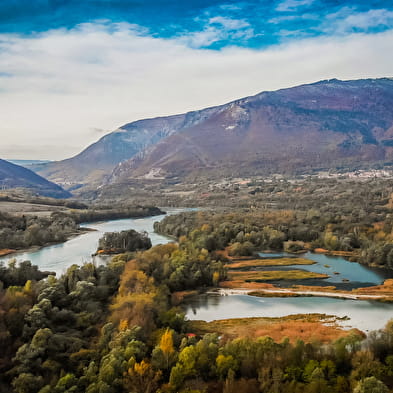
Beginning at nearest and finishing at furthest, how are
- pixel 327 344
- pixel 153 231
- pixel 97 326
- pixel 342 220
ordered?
pixel 327 344 < pixel 97 326 < pixel 342 220 < pixel 153 231

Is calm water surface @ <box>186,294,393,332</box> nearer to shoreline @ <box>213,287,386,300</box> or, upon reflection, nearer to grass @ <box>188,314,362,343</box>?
shoreline @ <box>213,287,386,300</box>

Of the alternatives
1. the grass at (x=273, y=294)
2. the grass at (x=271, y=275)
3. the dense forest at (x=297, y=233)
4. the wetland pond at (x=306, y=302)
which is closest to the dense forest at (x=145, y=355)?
the wetland pond at (x=306, y=302)

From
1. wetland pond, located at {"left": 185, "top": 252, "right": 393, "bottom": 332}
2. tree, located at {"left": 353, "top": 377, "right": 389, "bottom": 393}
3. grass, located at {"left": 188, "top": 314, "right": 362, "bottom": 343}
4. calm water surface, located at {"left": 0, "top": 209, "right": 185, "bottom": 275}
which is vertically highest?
calm water surface, located at {"left": 0, "top": 209, "right": 185, "bottom": 275}

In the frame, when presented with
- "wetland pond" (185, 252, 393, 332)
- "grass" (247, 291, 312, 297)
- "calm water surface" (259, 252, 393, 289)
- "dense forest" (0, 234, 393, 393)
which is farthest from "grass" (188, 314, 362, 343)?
"calm water surface" (259, 252, 393, 289)

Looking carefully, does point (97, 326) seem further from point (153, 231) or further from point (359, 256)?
point (153, 231)

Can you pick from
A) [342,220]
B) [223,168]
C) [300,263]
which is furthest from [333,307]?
[223,168]

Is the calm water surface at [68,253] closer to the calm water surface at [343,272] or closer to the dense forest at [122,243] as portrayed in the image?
the dense forest at [122,243]
